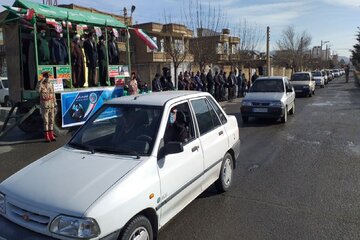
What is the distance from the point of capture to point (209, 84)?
824 inches

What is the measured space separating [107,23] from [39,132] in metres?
4.34

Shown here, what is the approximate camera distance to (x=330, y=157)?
795cm

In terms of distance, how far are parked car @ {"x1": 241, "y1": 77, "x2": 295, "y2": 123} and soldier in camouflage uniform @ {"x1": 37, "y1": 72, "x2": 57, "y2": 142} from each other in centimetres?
657

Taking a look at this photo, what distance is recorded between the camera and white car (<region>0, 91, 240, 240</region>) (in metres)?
3.03

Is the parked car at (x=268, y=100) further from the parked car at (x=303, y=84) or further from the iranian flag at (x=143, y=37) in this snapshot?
the parked car at (x=303, y=84)

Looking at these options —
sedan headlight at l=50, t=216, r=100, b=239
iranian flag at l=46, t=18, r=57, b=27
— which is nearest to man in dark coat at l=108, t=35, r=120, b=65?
iranian flag at l=46, t=18, r=57, b=27

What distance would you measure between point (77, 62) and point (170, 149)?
340 inches

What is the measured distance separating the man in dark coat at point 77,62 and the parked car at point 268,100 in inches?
227

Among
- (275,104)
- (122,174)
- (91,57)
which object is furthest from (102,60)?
(122,174)

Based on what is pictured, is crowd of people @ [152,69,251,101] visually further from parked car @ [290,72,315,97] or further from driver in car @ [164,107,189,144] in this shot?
driver in car @ [164,107,189,144]

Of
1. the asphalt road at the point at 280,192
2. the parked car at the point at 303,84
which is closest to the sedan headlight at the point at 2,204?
the asphalt road at the point at 280,192

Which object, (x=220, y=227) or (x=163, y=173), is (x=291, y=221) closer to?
(x=220, y=227)

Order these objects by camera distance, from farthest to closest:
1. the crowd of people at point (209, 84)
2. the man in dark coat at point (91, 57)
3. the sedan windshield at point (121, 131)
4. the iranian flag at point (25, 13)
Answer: the crowd of people at point (209, 84) → the man in dark coat at point (91, 57) → the iranian flag at point (25, 13) → the sedan windshield at point (121, 131)

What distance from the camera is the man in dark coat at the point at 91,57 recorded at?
11930 millimetres
